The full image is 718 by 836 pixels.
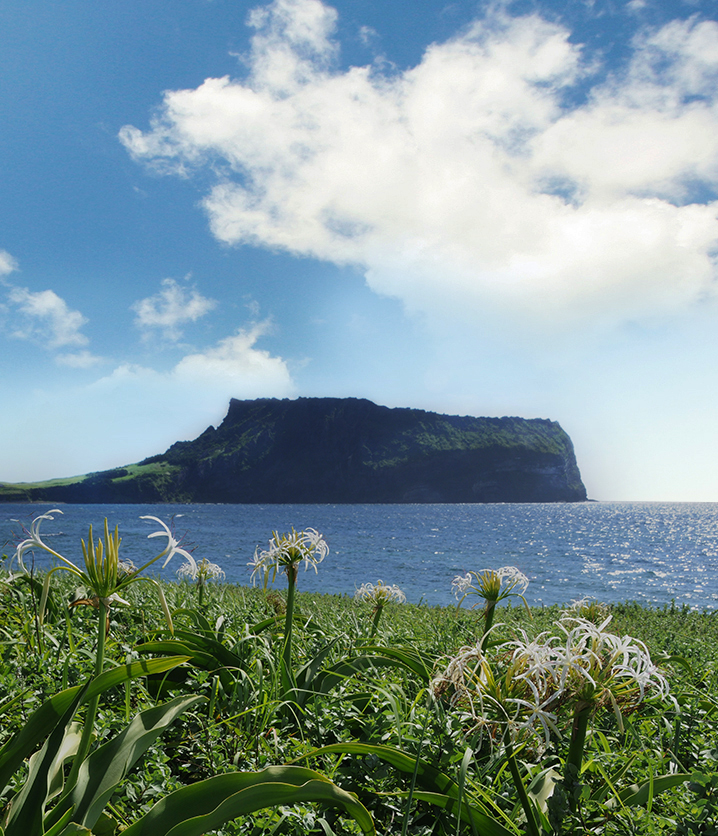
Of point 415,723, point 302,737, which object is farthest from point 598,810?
point 302,737

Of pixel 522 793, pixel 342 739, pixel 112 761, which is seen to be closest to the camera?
pixel 522 793

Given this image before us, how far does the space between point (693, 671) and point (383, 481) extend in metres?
155

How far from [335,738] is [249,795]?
1.03 meters

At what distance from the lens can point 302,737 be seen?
229 cm

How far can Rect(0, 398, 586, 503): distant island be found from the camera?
153875mm

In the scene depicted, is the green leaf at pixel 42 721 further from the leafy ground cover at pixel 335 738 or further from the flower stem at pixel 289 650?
the flower stem at pixel 289 650

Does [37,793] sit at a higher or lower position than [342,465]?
lower

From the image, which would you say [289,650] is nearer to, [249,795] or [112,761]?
[112,761]

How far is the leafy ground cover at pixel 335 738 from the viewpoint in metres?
1.43

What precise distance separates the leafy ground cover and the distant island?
510ft

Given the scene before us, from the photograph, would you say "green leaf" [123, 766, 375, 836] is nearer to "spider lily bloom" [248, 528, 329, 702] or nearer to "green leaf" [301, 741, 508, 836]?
"green leaf" [301, 741, 508, 836]

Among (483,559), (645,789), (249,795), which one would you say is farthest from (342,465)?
(249,795)

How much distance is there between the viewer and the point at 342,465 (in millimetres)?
160000

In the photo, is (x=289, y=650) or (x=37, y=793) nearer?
(x=37, y=793)
